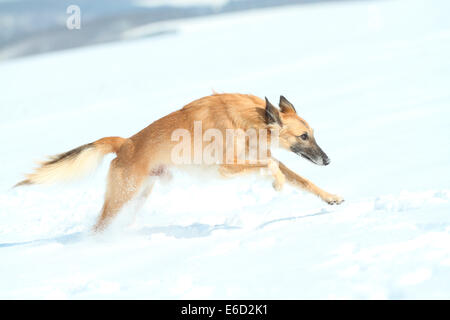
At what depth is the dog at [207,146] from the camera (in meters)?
5.54

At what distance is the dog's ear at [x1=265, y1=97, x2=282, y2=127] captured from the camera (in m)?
5.44

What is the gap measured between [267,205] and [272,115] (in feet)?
3.57

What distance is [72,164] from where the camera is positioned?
19.3 ft

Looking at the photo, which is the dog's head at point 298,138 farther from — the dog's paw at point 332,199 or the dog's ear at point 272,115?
the dog's paw at point 332,199

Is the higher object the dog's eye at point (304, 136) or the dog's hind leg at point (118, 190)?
the dog's eye at point (304, 136)

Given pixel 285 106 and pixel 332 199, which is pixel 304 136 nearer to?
pixel 285 106

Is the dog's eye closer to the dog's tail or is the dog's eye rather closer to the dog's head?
the dog's head

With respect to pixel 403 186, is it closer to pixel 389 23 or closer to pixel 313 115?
pixel 313 115

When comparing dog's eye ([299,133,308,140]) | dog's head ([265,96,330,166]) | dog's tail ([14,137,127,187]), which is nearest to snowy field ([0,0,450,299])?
dog's tail ([14,137,127,187])

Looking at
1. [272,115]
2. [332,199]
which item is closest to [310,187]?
[332,199]

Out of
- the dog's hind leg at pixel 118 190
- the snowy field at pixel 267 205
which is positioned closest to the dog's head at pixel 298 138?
the snowy field at pixel 267 205

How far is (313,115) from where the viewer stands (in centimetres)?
1167

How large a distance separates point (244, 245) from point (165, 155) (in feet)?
5.23
